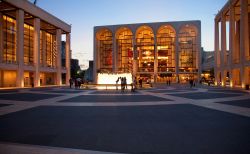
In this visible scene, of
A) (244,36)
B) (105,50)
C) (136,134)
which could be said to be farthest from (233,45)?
(105,50)

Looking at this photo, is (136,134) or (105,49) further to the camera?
(105,49)

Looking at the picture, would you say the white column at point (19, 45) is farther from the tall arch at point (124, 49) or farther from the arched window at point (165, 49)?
the arched window at point (165, 49)

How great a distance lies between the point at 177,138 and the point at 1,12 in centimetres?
4831

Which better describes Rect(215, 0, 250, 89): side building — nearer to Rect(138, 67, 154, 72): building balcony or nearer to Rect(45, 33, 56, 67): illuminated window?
Rect(138, 67, 154, 72): building balcony

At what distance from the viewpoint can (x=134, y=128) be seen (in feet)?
23.1

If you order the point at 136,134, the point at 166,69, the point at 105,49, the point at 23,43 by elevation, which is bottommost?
the point at 136,134

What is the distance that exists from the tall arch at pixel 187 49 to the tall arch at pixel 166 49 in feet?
10.6

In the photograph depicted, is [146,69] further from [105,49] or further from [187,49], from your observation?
[105,49]

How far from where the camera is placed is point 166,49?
8381 centimetres

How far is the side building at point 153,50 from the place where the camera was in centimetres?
7694

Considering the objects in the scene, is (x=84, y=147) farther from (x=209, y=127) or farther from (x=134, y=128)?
(x=209, y=127)

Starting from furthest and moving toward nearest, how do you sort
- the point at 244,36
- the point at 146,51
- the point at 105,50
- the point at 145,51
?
the point at 105,50 < the point at 145,51 < the point at 146,51 < the point at 244,36

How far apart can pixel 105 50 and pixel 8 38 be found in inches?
1815

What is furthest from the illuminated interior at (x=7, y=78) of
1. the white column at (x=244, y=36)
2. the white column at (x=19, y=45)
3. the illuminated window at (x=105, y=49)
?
the white column at (x=244, y=36)
